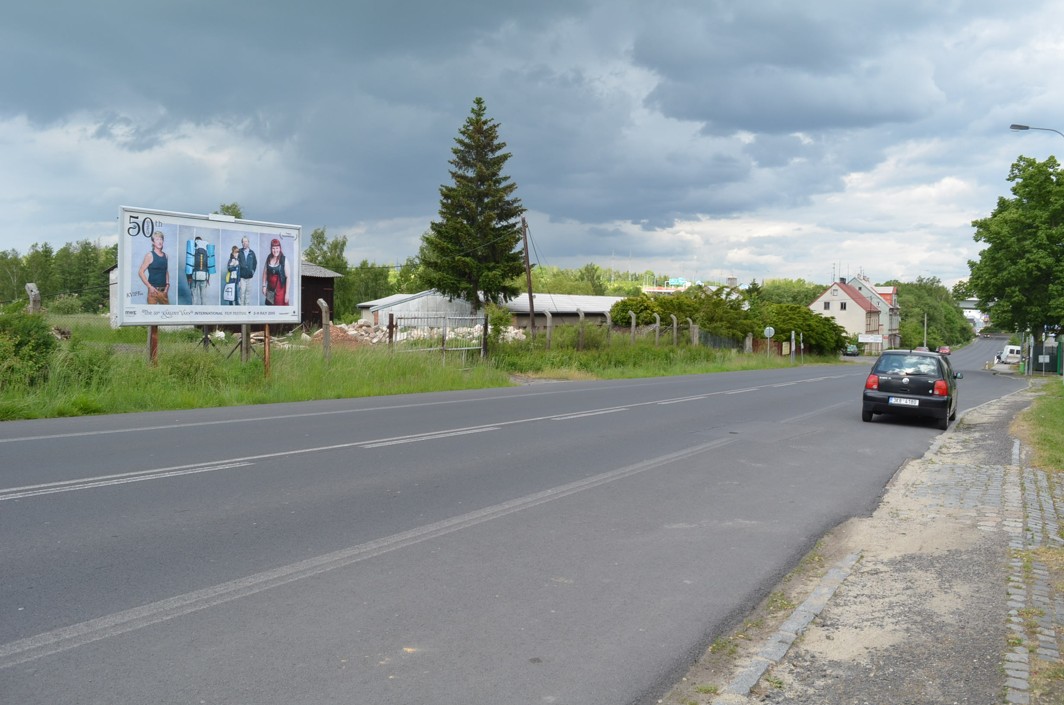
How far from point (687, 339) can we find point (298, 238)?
29.0m

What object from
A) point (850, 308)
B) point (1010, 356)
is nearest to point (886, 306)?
point (850, 308)

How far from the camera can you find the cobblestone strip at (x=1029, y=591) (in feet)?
13.9

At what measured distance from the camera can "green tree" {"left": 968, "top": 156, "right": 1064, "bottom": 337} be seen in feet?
178

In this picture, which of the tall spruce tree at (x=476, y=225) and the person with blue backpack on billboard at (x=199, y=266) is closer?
the person with blue backpack on billboard at (x=199, y=266)

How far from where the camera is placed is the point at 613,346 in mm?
36062

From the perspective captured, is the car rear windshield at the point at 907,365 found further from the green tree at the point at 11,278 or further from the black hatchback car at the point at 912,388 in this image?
the green tree at the point at 11,278

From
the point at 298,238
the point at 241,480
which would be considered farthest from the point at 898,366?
the point at 298,238

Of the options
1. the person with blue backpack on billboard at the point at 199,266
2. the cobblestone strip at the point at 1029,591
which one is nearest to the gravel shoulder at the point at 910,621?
the cobblestone strip at the point at 1029,591

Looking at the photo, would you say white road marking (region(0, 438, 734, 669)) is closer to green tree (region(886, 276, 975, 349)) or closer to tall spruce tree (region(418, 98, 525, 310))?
tall spruce tree (region(418, 98, 525, 310))

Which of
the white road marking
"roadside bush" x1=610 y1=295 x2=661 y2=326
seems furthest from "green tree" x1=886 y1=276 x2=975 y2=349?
the white road marking

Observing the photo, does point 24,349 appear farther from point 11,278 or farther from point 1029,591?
point 11,278

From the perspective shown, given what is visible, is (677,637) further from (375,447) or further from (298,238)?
(298,238)

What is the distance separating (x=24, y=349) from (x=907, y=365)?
56.5 ft

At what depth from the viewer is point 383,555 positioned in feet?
19.4
